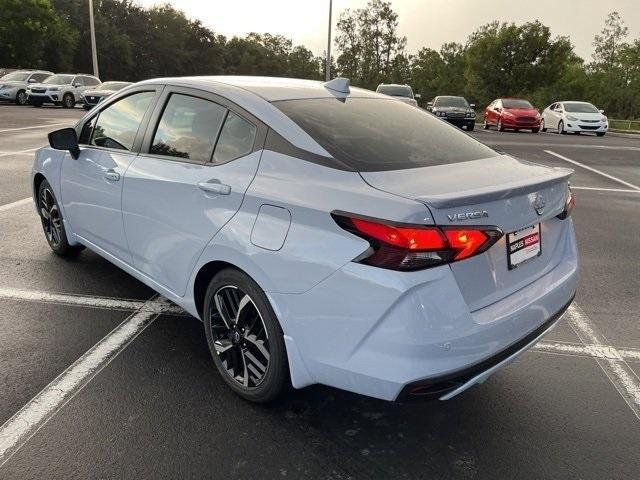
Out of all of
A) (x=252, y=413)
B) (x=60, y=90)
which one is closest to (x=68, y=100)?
(x=60, y=90)

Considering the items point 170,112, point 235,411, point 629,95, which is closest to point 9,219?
point 170,112

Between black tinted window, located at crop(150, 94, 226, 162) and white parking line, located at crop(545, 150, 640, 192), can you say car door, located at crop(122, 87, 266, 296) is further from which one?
white parking line, located at crop(545, 150, 640, 192)

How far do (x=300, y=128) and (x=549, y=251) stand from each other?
4.47ft

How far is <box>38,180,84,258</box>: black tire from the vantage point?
4832 mm

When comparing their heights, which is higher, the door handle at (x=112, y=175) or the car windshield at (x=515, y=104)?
the door handle at (x=112, y=175)

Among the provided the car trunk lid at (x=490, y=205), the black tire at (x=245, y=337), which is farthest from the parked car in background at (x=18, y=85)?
the car trunk lid at (x=490, y=205)

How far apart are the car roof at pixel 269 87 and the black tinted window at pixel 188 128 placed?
11 centimetres

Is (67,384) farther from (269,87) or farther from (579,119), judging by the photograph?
(579,119)

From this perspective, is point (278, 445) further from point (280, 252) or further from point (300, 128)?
point (300, 128)

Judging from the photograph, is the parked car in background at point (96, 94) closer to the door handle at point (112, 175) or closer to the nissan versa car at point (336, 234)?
the door handle at point (112, 175)

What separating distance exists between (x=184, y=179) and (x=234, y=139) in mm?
368

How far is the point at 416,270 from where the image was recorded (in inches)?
85.2

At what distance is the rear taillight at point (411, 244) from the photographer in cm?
216

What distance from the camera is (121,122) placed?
3.92 meters
